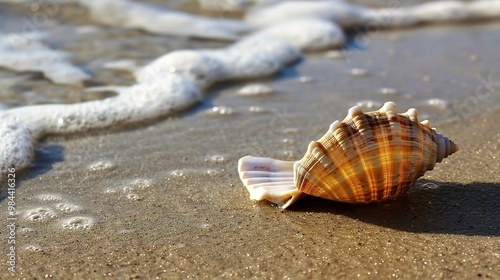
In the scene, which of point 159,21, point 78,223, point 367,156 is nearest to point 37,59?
point 159,21

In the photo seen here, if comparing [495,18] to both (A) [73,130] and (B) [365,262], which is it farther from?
(B) [365,262]

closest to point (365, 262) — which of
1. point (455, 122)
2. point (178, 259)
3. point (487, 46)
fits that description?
point (178, 259)

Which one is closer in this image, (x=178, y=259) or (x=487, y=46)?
(x=178, y=259)

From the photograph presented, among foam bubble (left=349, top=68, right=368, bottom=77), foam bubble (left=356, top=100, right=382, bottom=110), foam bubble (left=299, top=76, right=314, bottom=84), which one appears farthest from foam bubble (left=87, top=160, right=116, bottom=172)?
foam bubble (left=349, top=68, right=368, bottom=77)

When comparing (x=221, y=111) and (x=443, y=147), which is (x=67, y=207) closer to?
(x=221, y=111)

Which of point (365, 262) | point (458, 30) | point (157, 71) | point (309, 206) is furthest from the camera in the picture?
point (458, 30)

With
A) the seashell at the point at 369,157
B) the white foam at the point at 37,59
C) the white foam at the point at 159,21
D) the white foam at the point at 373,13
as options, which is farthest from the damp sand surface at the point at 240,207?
the white foam at the point at 373,13

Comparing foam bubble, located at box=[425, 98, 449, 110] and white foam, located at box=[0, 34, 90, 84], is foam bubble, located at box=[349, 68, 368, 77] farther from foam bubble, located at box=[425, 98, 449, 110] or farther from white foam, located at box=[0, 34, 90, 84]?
white foam, located at box=[0, 34, 90, 84]

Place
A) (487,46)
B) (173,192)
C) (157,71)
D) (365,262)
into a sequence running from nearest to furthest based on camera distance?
1. (365,262)
2. (173,192)
3. (157,71)
4. (487,46)

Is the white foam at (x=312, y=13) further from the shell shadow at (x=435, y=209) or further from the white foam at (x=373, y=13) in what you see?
the shell shadow at (x=435, y=209)
